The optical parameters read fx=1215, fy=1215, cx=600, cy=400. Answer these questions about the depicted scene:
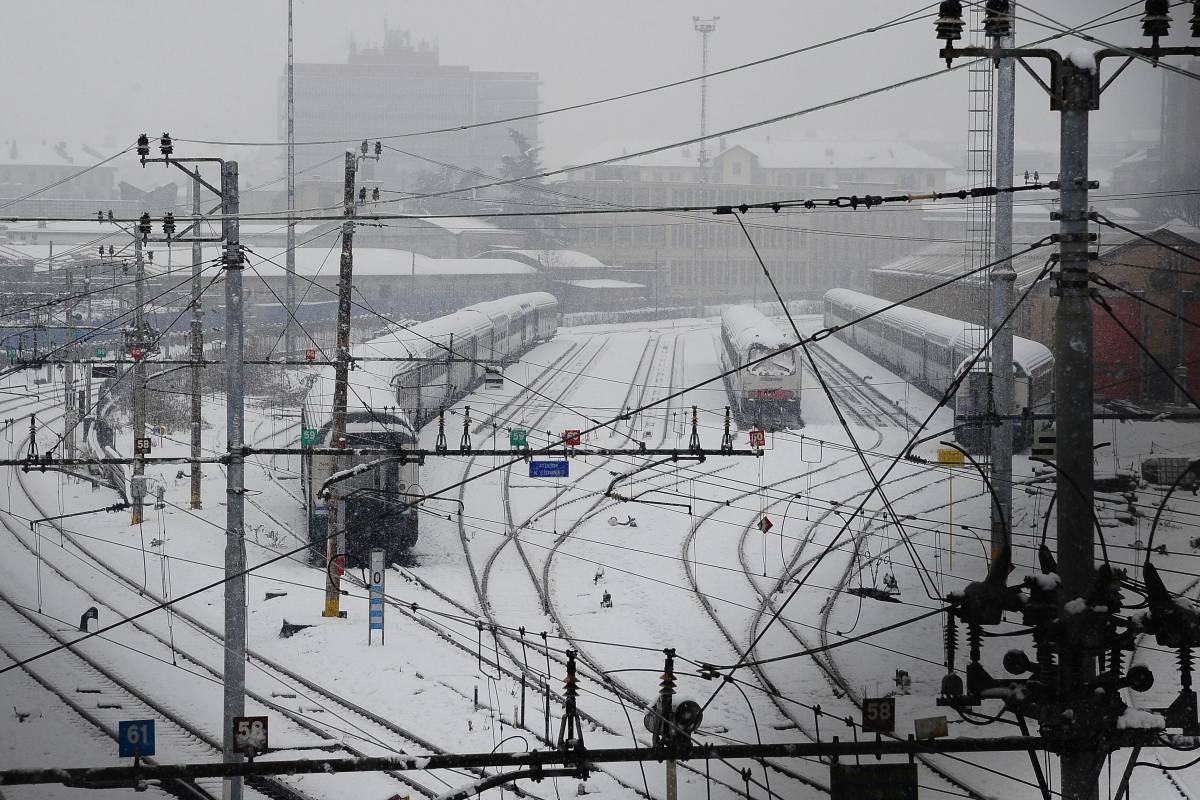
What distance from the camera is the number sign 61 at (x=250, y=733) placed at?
9.34 m

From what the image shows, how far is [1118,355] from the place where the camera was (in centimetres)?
3045

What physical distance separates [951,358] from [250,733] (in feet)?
94.0

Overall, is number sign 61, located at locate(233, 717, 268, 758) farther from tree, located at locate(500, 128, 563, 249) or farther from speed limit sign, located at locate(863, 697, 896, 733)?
tree, located at locate(500, 128, 563, 249)

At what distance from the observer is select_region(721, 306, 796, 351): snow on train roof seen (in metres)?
37.5

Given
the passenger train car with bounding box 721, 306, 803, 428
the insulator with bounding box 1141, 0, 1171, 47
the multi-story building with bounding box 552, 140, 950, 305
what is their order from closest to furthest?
the insulator with bounding box 1141, 0, 1171, 47, the passenger train car with bounding box 721, 306, 803, 428, the multi-story building with bounding box 552, 140, 950, 305

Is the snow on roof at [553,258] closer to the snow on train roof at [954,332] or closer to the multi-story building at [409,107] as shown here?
the snow on train roof at [954,332]

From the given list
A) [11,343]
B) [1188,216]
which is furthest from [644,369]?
[11,343]

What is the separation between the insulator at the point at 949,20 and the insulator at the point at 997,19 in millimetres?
153

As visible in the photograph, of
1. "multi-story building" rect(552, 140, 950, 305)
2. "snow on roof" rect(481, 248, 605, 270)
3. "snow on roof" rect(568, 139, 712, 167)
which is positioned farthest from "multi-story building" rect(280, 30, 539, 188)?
"snow on roof" rect(481, 248, 605, 270)

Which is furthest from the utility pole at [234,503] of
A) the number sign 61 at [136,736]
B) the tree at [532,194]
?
the tree at [532,194]

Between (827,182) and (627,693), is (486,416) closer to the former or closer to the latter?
(627,693)

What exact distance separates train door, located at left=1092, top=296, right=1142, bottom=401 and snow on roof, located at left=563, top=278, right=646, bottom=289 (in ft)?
177

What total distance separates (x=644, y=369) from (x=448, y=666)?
112 feet

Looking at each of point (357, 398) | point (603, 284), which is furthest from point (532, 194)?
point (357, 398)
